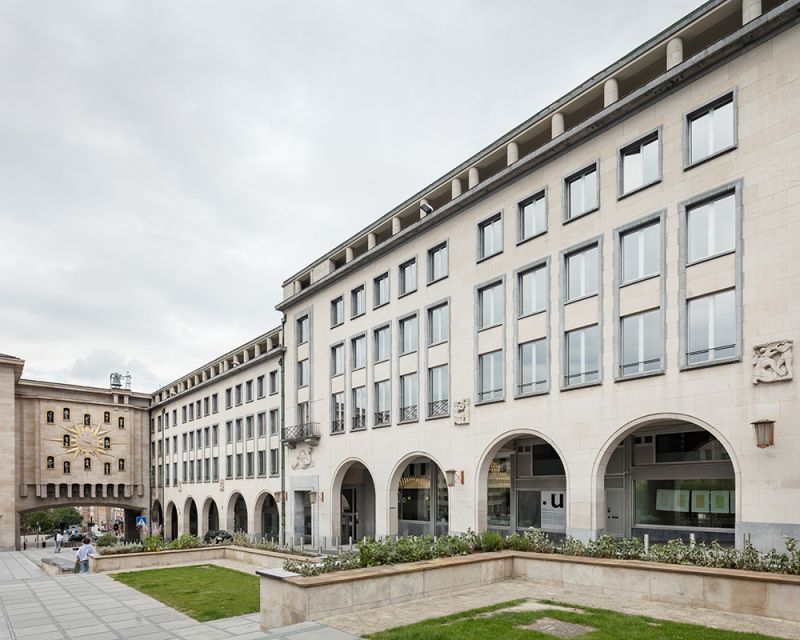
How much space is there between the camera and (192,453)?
6297cm

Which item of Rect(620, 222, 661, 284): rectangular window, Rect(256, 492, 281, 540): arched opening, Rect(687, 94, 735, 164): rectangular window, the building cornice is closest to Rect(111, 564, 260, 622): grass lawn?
Rect(620, 222, 661, 284): rectangular window

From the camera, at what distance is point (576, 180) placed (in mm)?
24297

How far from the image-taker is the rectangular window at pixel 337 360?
38.6m

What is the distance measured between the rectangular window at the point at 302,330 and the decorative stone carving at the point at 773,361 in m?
29.2

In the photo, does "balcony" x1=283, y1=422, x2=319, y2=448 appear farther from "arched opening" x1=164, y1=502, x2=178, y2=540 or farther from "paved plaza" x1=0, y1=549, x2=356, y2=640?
"arched opening" x1=164, y1=502, x2=178, y2=540

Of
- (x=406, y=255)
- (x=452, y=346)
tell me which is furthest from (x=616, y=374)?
(x=406, y=255)

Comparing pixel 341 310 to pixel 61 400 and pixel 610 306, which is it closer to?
pixel 610 306

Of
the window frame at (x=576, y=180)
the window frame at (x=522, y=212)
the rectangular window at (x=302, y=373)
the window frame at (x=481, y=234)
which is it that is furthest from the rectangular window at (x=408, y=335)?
the rectangular window at (x=302, y=373)

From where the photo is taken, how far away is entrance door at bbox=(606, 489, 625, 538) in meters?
24.6

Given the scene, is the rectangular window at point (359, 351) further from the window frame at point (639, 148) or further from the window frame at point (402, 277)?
the window frame at point (639, 148)

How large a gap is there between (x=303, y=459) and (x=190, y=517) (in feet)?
107

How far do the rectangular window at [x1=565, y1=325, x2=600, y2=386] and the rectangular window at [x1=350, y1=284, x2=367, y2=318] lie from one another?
50.0 feet

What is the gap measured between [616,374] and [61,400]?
61740 mm

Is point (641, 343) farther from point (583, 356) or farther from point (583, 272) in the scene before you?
point (583, 272)
